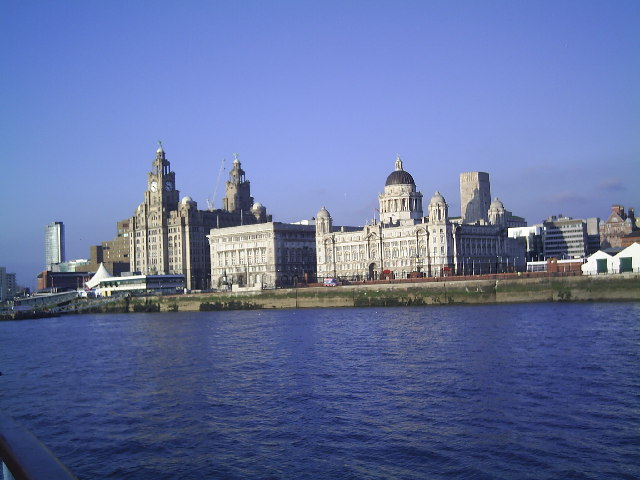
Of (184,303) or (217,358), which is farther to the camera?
(184,303)

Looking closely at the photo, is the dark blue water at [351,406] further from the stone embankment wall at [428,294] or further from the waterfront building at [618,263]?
the waterfront building at [618,263]

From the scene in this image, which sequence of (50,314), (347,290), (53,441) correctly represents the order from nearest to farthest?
(53,441), (347,290), (50,314)

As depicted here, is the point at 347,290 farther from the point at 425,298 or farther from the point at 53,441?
the point at 53,441

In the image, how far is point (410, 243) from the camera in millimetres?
142125

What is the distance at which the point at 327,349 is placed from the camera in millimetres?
53094

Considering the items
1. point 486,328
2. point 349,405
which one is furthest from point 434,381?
point 486,328

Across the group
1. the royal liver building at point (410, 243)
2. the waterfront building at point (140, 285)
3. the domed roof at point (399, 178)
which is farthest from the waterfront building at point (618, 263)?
the waterfront building at point (140, 285)

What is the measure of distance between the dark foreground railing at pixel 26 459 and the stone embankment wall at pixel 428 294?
3678 inches

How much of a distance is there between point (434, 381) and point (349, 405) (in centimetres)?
663

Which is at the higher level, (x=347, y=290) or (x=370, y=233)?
(x=370, y=233)

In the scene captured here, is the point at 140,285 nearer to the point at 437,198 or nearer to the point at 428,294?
the point at 437,198

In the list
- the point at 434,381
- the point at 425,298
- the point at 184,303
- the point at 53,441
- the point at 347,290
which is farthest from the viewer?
the point at 184,303

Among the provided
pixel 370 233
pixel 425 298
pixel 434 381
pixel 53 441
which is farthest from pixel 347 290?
pixel 53 441

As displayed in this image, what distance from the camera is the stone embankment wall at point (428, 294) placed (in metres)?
93.2
